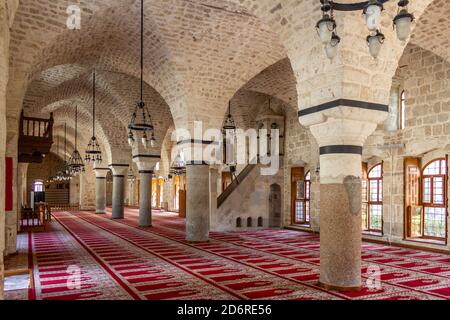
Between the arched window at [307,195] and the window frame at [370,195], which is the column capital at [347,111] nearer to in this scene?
the window frame at [370,195]

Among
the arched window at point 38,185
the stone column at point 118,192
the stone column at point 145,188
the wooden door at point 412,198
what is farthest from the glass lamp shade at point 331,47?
the arched window at point 38,185

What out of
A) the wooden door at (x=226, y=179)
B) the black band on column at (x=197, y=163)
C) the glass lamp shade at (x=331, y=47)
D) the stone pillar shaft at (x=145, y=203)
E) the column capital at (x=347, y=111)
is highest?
the glass lamp shade at (x=331, y=47)

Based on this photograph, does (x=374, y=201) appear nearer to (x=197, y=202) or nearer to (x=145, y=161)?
(x=197, y=202)

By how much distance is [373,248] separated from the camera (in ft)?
30.4

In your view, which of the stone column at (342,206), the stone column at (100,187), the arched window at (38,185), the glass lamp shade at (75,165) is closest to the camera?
the stone column at (342,206)

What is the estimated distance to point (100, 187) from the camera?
2045 centimetres

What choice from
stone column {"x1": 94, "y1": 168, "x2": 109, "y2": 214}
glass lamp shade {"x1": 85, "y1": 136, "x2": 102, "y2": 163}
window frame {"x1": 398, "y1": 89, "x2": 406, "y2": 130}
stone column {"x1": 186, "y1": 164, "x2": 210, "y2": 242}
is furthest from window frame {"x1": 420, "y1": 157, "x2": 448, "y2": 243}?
stone column {"x1": 94, "y1": 168, "x2": 109, "y2": 214}

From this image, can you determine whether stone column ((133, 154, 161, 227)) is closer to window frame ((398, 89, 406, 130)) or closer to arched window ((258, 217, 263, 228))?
arched window ((258, 217, 263, 228))

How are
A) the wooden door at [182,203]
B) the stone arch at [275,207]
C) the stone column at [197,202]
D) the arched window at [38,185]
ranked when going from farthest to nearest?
the arched window at [38,185] → the wooden door at [182,203] → the stone arch at [275,207] → the stone column at [197,202]

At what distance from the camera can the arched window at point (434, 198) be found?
9.34m

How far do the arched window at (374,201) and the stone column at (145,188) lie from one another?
22.7 ft

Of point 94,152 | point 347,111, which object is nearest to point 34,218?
point 94,152

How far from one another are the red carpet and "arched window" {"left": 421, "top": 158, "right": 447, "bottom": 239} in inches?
44.6

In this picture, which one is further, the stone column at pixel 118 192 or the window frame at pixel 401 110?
the stone column at pixel 118 192
